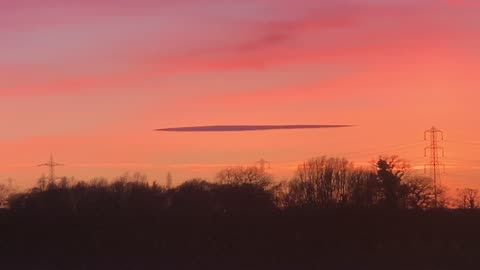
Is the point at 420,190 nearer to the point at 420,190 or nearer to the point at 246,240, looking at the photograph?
the point at 420,190

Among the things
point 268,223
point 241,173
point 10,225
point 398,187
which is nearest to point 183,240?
point 268,223

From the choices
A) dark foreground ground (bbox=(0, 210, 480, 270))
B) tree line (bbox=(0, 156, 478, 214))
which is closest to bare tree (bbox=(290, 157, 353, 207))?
tree line (bbox=(0, 156, 478, 214))

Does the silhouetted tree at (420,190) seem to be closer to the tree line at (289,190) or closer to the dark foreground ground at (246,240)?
the tree line at (289,190)

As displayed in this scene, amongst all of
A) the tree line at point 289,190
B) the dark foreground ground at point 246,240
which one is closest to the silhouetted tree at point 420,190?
the tree line at point 289,190

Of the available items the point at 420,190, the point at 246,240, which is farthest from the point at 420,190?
the point at 246,240

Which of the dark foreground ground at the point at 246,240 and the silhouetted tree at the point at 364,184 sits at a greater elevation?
the silhouetted tree at the point at 364,184

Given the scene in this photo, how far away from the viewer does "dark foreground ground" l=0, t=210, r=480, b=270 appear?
2989 cm

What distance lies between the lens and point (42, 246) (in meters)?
35.5

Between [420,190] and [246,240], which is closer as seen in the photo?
[246,240]

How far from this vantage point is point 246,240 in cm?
3619

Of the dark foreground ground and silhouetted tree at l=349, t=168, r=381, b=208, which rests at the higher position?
silhouetted tree at l=349, t=168, r=381, b=208

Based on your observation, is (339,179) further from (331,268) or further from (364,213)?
(331,268)

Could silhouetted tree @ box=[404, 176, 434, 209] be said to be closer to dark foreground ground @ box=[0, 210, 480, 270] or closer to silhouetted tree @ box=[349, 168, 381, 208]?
silhouetted tree @ box=[349, 168, 381, 208]

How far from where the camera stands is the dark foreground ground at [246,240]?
29.9 meters
